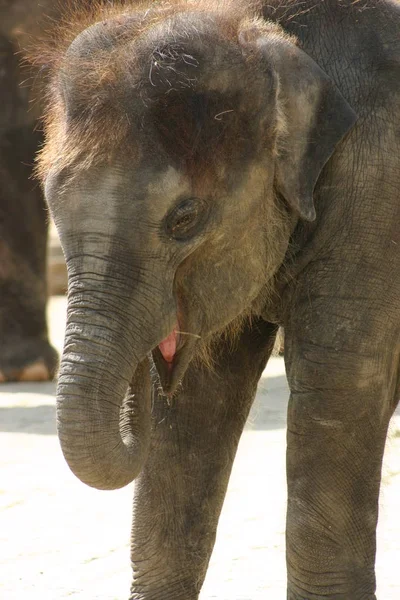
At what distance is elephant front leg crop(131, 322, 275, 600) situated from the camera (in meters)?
4.57

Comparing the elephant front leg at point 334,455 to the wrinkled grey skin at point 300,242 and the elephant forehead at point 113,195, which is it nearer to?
the wrinkled grey skin at point 300,242

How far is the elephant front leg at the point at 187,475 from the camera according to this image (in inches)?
180

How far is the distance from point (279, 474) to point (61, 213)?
10.1 ft

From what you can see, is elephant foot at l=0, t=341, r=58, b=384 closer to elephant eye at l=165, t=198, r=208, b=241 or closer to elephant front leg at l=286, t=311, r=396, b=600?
elephant front leg at l=286, t=311, r=396, b=600

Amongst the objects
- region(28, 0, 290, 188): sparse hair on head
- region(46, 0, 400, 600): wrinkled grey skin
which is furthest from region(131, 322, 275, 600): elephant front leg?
region(28, 0, 290, 188): sparse hair on head

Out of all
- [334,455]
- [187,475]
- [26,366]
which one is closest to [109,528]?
[187,475]

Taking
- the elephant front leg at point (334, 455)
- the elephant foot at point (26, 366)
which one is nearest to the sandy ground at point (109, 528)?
the elephant front leg at point (334, 455)

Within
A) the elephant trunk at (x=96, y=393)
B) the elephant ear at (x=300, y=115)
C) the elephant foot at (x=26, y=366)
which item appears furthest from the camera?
the elephant foot at (x=26, y=366)

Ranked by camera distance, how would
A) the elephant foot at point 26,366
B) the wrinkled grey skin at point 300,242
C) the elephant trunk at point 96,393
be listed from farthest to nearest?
the elephant foot at point 26,366, the wrinkled grey skin at point 300,242, the elephant trunk at point 96,393

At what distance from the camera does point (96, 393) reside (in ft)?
12.0

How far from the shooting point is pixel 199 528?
461 centimetres

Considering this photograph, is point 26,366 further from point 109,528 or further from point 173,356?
point 173,356

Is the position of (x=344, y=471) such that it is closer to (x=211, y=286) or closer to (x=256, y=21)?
(x=211, y=286)

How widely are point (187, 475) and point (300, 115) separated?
1.14 meters
